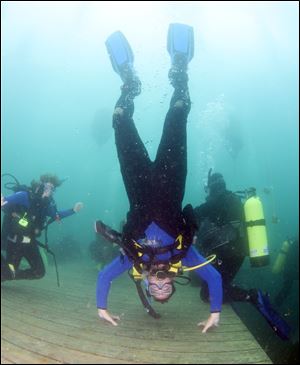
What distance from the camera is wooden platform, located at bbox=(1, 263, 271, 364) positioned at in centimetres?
368

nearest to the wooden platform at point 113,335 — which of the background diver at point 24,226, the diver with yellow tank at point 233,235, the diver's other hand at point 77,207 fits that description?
the background diver at point 24,226

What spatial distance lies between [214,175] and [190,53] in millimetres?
2918

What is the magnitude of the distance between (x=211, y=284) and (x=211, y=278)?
8cm

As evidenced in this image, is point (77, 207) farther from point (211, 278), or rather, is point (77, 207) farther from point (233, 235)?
point (211, 278)

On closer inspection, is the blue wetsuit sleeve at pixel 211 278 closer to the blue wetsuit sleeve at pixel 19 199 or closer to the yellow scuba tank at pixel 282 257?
the blue wetsuit sleeve at pixel 19 199

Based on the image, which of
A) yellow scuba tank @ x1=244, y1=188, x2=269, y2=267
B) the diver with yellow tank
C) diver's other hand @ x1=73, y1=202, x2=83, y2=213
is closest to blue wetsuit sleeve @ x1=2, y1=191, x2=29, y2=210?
diver's other hand @ x1=73, y1=202, x2=83, y2=213

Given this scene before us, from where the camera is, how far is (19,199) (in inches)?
241

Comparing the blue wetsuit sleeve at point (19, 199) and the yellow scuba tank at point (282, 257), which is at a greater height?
the blue wetsuit sleeve at point (19, 199)

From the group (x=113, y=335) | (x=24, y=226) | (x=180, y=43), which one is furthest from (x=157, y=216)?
(x=180, y=43)

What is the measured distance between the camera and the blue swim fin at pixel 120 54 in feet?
23.2

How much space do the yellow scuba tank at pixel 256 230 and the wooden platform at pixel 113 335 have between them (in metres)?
1.14

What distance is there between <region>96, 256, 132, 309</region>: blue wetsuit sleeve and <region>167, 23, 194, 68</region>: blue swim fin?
14.9 ft

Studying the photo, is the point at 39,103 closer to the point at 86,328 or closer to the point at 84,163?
the point at 84,163

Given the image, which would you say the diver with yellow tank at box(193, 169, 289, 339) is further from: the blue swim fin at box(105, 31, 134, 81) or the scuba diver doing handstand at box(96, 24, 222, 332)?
the blue swim fin at box(105, 31, 134, 81)
